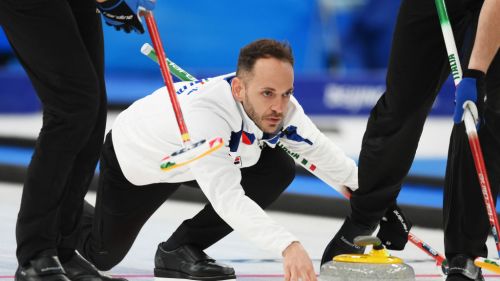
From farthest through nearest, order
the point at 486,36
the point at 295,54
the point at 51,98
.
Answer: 1. the point at 295,54
2. the point at 486,36
3. the point at 51,98

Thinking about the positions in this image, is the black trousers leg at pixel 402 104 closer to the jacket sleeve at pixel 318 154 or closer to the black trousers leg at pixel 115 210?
the jacket sleeve at pixel 318 154

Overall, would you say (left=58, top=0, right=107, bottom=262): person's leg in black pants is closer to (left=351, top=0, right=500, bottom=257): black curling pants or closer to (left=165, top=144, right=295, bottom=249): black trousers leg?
(left=165, top=144, right=295, bottom=249): black trousers leg

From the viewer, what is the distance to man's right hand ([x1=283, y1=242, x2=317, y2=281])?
2613 mm

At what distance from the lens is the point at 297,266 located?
103 inches

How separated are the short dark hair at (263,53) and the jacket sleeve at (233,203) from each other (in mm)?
236

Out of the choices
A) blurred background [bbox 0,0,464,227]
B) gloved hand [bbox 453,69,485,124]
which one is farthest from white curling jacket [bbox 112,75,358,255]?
blurred background [bbox 0,0,464,227]

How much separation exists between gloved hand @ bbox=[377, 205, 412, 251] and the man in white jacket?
0.16 m

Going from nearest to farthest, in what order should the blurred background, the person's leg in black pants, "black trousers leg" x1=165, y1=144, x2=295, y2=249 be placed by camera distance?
1. the person's leg in black pants
2. "black trousers leg" x1=165, y1=144, x2=295, y2=249
3. the blurred background

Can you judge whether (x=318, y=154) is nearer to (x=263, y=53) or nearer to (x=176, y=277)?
(x=263, y=53)

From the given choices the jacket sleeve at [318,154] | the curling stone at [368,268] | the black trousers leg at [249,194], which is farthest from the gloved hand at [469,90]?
the black trousers leg at [249,194]

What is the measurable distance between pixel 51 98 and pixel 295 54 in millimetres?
7301

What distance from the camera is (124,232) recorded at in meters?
3.43

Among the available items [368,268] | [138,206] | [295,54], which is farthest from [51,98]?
[295,54]

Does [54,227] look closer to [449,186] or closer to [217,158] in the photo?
[217,158]
